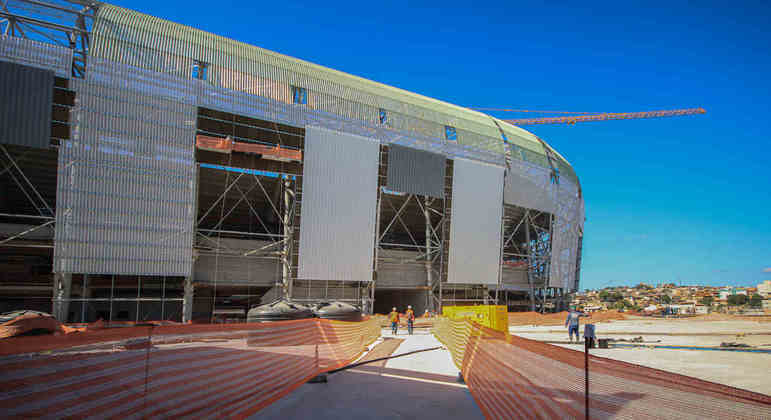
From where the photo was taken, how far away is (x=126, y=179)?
2916cm

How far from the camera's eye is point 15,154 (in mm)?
31266

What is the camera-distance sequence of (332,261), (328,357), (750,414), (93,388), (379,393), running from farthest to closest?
(332,261) < (328,357) < (379,393) < (93,388) < (750,414)

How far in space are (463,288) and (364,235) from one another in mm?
12742

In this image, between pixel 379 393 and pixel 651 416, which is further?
pixel 379 393

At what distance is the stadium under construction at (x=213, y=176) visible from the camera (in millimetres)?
28062

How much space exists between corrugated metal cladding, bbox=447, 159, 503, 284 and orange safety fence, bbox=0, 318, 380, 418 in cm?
3357

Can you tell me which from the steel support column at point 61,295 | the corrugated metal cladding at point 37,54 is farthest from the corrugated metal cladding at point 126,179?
the corrugated metal cladding at point 37,54

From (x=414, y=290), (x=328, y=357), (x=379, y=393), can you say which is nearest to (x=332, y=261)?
(x=414, y=290)

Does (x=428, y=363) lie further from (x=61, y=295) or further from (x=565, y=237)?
(x=565, y=237)

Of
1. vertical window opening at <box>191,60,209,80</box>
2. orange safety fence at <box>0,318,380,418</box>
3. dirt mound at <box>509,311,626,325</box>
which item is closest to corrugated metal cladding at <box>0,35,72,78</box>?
vertical window opening at <box>191,60,209,80</box>

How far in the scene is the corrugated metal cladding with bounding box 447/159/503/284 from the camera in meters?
43.0

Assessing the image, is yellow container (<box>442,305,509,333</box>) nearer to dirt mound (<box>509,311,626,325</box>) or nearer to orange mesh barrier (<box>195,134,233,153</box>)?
dirt mound (<box>509,311,626,325</box>)

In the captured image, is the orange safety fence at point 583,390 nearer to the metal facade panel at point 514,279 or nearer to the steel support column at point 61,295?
the steel support column at point 61,295

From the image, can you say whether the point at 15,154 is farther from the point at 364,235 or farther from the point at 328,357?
the point at 328,357
